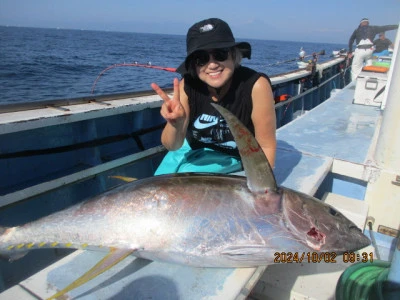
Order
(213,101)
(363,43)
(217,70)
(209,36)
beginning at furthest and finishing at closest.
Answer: (363,43) → (213,101) → (217,70) → (209,36)

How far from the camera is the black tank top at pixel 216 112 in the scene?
221 cm

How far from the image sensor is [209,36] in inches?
76.0

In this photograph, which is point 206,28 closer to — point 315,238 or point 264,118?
point 264,118

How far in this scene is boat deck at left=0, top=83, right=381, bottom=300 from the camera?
128cm

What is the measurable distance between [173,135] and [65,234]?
0.93 m

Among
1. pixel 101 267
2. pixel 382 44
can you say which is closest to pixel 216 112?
pixel 101 267

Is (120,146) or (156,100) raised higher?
(156,100)

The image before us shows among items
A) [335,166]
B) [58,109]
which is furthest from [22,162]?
[335,166]

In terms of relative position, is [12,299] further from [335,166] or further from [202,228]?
[335,166]

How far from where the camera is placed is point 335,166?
2.78 meters

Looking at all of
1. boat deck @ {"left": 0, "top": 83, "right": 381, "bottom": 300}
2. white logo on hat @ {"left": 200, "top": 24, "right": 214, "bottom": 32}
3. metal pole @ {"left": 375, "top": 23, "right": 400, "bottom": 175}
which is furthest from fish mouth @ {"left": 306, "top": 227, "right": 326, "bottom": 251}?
white logo on hat @ {"left": 200, "top": 24, "right": 214, "bottom": 32}

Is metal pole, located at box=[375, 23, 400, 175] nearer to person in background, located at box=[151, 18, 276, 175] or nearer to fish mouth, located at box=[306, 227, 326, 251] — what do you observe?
person in background, located at box=[151, 18, 276, 175]

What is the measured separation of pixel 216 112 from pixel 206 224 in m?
1.08

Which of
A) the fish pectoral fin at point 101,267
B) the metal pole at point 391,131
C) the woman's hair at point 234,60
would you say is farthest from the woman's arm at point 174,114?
the metal pole at point 391,131
